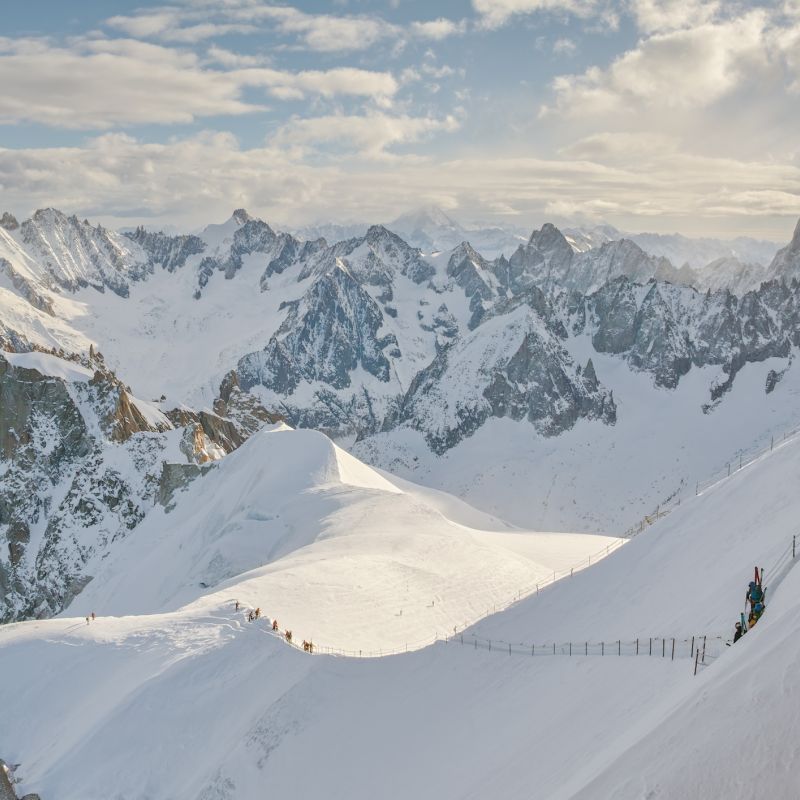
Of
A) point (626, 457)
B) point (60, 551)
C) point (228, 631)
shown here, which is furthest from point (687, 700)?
point (626, 457)

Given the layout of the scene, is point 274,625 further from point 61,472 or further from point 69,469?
point 61,472

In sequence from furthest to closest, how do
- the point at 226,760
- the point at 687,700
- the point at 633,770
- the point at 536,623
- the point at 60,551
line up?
1. the point at 60,551
2. the point at 536,623
3. the point at 226,760
4. the point at 687,700
5. the point at 633,770

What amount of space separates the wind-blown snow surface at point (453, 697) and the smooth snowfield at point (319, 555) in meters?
4.36

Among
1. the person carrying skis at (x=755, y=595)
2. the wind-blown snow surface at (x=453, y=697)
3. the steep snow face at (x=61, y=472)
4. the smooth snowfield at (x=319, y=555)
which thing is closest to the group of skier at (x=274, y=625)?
the wind-blown snow surface at (x=453, y=697)

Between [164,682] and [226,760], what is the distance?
296 inches

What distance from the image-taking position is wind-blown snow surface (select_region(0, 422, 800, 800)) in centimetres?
1510

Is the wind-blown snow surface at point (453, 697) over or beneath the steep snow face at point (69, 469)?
over

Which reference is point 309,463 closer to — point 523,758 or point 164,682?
point 164,682

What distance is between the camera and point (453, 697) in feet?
105

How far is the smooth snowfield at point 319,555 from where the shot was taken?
164 feet

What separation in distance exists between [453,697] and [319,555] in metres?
33.2

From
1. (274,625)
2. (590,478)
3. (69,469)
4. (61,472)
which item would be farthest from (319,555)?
(590,478)

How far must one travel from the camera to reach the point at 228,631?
1654 inches

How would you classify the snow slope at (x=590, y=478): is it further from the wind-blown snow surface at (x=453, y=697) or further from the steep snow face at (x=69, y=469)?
the wind-blown snow surface at (x=453, y=697)
